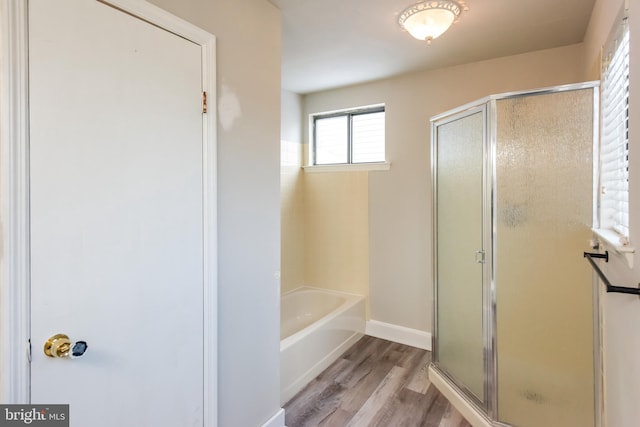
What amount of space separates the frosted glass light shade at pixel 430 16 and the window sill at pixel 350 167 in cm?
139

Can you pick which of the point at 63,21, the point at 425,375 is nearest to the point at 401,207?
the point at 425,375

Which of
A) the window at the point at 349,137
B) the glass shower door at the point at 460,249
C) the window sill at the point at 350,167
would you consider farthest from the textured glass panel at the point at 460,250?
the window at the point at 349,137

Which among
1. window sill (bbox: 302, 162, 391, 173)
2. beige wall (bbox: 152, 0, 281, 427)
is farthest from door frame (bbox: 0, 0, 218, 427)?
window sill (bbox: 302, 162, 391, 173)

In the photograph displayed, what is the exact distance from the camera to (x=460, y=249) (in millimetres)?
2203

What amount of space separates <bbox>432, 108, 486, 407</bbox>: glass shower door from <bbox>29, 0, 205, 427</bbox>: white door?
1592 millimetres

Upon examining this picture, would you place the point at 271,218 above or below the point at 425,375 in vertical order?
above

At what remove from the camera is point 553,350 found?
178 centimetres

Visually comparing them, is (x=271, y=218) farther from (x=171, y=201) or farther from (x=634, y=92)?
(x=634, y=92)

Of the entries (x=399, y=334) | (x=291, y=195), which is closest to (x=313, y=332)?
(x=399, y=334)

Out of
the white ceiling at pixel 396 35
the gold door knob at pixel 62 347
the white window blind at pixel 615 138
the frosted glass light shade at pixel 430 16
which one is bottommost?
the gold door knob at pixel 62 347

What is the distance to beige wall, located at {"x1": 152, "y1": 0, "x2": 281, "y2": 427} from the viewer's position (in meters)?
1.56

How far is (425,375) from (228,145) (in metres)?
2.20

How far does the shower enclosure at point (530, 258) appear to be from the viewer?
1.71 meters

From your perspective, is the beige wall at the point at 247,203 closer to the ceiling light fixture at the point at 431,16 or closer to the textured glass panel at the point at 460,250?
the ceiling light fixture at the point at 431,16
